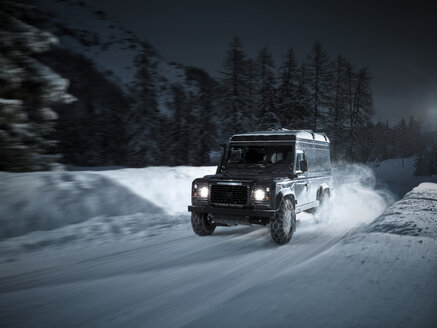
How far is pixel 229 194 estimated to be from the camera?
743 centimetres

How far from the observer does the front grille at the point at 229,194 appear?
23.8 ft

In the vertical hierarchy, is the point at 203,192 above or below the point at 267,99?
below

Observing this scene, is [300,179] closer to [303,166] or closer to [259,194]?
[303,166]

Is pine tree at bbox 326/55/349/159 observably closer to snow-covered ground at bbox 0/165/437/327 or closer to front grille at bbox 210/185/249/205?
snow-covered ground at bbox 0/165/437/327

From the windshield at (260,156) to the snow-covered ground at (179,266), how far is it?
1.78 metres

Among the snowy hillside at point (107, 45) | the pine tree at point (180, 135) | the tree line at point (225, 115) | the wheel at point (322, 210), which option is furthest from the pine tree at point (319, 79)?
the snowy hillside at point (107, 45)

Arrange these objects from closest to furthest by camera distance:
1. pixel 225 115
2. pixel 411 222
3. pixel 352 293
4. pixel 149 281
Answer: pixel 352 293, pixel 149 281, pixel 411 222, pixel 225 115

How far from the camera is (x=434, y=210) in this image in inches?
351

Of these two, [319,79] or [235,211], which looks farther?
[319,79]

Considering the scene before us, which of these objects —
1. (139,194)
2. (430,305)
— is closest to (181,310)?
(430,305)

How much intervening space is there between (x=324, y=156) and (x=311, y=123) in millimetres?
29481

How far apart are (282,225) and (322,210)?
12.5 ft

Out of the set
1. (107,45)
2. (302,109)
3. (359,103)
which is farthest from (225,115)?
(107,45)

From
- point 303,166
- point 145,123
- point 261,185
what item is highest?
point 145,123
